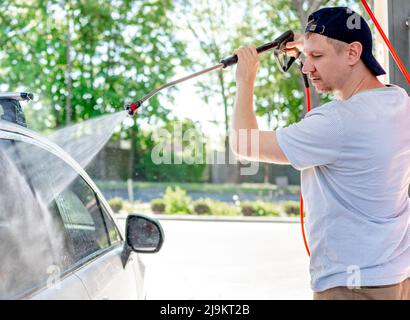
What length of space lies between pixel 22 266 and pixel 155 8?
720 inches

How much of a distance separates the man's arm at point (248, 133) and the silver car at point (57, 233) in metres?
0.61

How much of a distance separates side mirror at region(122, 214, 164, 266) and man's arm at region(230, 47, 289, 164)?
27.1 inches

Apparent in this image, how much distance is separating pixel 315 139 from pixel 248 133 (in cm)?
21

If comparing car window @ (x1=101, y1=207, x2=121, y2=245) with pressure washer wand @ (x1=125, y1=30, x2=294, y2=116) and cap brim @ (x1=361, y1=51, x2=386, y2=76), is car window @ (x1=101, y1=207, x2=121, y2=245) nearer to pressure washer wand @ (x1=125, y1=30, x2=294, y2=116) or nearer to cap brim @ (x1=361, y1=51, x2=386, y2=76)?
pressure washer wand @ (x1=125, y1=30, x2=294, y2=116)

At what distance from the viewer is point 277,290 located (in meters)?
7.77

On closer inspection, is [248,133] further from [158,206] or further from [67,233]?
[158,206]

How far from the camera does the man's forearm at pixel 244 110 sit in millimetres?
1889

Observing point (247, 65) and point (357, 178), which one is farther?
point (247, 65)

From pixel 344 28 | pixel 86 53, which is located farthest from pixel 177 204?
pixel 344 28

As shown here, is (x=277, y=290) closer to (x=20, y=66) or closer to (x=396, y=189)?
(x=396, y=189)

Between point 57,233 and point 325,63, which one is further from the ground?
point 325,63

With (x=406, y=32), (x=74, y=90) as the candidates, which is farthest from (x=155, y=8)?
(x=406, y=32)

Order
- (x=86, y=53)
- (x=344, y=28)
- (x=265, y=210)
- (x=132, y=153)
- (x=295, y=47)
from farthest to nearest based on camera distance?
(x=132, y=153) < (x=86, y=53) < (x=265, y=210) < (x=295, y=47) < (x=344, y=28)

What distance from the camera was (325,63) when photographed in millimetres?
1871
